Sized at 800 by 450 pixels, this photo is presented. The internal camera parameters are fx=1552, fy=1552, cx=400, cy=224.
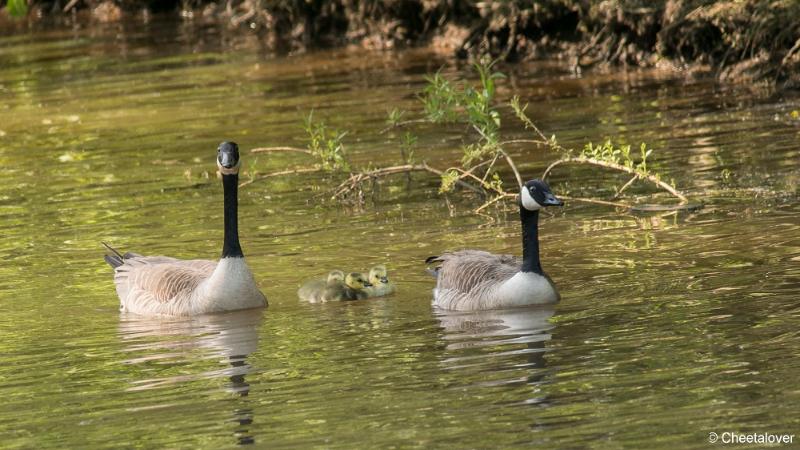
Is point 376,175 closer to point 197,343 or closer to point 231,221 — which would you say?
point 231,221

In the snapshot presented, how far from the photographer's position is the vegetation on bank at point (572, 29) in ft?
70.4

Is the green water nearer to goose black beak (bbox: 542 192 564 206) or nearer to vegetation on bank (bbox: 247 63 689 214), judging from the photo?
vegetation on bank (bbox: 247 63 689 214)

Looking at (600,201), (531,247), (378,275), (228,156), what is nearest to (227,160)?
(228,156)

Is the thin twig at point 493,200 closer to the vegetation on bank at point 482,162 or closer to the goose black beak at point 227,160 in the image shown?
the vegetation on bank at point 482,162

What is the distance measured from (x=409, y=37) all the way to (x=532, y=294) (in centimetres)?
1806

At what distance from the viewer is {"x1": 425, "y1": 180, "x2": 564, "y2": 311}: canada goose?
11.4m

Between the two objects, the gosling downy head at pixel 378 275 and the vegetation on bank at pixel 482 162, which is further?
the vegetation on bank at pixel 482 162

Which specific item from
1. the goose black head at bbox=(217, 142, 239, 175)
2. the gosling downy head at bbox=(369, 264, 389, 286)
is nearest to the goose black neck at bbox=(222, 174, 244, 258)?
the goose black head at bbox=(217, 142, 239, 175)

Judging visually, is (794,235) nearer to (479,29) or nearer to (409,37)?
(479,29)

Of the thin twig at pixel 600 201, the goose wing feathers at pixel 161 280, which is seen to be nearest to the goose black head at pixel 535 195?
the thin twig at pixel 600 201

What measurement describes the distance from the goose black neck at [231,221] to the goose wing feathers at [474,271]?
1.60 m

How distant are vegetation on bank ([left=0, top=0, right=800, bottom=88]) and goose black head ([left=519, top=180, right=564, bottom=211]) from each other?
30.8 feet

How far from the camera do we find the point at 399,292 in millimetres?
12422

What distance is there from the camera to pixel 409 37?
2900 centimetres
